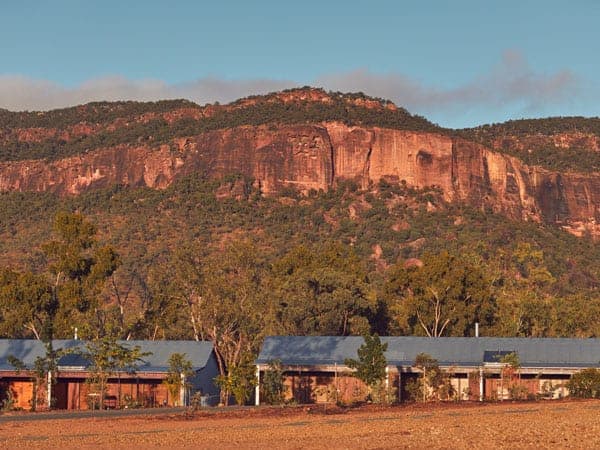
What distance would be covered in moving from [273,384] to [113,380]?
6876mm

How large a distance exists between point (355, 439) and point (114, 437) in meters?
6.34

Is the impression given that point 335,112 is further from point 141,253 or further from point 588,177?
point 141,253

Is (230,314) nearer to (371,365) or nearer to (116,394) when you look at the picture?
(116,394)

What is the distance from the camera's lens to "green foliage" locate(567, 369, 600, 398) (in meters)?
44.7

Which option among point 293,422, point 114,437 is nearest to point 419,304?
point 293,422

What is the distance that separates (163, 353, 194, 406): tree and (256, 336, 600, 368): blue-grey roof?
4.84 metres

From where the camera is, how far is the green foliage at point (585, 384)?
4466 cm

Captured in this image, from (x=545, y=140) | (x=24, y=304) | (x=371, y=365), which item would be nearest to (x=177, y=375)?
(x=371, y=365)

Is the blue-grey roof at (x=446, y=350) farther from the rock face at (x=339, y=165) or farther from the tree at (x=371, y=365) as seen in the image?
the rock face at (x=339, y=165)

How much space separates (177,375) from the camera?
46.7m

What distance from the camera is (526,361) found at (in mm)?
50094

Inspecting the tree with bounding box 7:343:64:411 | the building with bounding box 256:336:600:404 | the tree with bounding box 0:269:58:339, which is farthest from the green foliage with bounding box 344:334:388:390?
the tree with bounding box 0:269:58:339

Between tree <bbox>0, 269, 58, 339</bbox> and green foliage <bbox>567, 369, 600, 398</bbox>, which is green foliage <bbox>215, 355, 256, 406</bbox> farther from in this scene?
tree <bbox>0, 269, 58, 339</bbox>

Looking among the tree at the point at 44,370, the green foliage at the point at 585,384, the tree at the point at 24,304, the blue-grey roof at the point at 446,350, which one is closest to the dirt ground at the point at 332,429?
the green foliage at the point at 585,384
